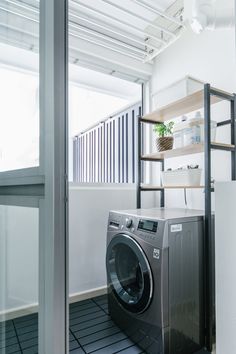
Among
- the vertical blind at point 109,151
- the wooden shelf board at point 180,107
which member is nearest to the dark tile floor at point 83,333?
the vertical blind at point 109,151

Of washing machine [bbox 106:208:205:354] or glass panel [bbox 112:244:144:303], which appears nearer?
washing machine [bbox 106:208:205:354]

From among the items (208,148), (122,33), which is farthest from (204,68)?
(208,148)

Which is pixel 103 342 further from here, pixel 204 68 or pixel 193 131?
pixel 204 68

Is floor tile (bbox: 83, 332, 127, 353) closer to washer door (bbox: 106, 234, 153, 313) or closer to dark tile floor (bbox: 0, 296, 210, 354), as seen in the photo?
dark tile floor (bbox: 0, 296, 210, 354)

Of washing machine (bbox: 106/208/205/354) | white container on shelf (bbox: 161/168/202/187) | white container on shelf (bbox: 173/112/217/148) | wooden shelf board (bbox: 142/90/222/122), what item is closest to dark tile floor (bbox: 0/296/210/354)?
washing machine (bbox: 106/208/205/354)

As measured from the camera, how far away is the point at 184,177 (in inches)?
75.3

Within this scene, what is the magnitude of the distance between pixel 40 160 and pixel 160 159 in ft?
5.96

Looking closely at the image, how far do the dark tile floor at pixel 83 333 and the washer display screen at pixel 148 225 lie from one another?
0.80 meters

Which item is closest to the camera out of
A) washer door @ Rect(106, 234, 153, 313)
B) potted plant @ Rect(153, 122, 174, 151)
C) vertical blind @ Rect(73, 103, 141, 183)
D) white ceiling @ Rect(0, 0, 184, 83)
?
washer door @ Rect(106, 234, 153, 313)

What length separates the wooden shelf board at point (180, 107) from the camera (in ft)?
5.87

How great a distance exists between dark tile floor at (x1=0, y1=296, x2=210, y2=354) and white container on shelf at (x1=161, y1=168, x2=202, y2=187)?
1.18 m

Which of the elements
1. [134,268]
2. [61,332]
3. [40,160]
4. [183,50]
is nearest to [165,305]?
[134,268]

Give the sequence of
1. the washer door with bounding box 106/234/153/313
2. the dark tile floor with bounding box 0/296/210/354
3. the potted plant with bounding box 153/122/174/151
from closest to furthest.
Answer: the dark tile floor with bounding box 0/296/210/354, the washer door with bounding box 106/234/153/313, the potted plant with bounding box 153/122/174/151

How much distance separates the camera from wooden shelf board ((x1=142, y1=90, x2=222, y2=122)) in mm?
1789
